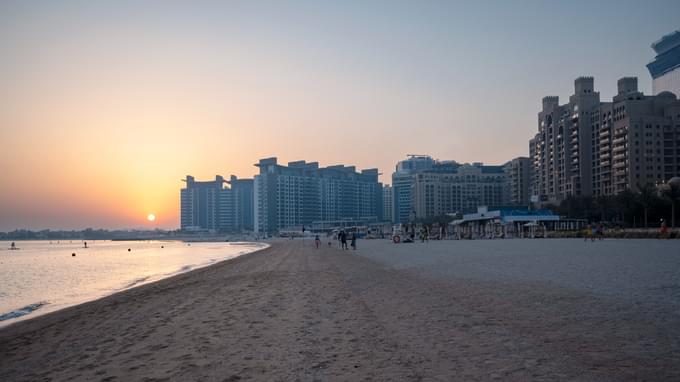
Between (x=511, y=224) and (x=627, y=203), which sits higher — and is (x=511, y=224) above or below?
below

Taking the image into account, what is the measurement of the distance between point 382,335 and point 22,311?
14575mm

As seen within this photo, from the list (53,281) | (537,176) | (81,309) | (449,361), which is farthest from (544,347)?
(537,176)

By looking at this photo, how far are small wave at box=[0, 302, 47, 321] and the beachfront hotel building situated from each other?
138 metres

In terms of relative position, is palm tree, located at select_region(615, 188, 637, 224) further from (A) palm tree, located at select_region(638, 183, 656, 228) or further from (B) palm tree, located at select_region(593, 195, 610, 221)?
(B) palm tree, located at select_region(593, 195, 610, 221)

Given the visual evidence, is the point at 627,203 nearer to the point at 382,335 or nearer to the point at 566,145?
the point at 566,145

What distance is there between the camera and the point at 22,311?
17969 millimetres

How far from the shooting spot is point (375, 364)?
24.5 ft

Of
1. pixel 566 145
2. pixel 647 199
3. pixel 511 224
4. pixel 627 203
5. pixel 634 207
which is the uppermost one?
pixel 566 145

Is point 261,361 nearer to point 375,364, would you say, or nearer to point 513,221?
point 375,364

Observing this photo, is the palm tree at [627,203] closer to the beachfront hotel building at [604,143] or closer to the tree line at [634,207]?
the tree line at [634,207]

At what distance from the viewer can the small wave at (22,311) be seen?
16736 mm

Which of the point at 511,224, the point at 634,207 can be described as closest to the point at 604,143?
the point at 634,207

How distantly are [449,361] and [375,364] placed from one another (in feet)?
3.47

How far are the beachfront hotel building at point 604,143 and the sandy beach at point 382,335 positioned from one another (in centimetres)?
13470
